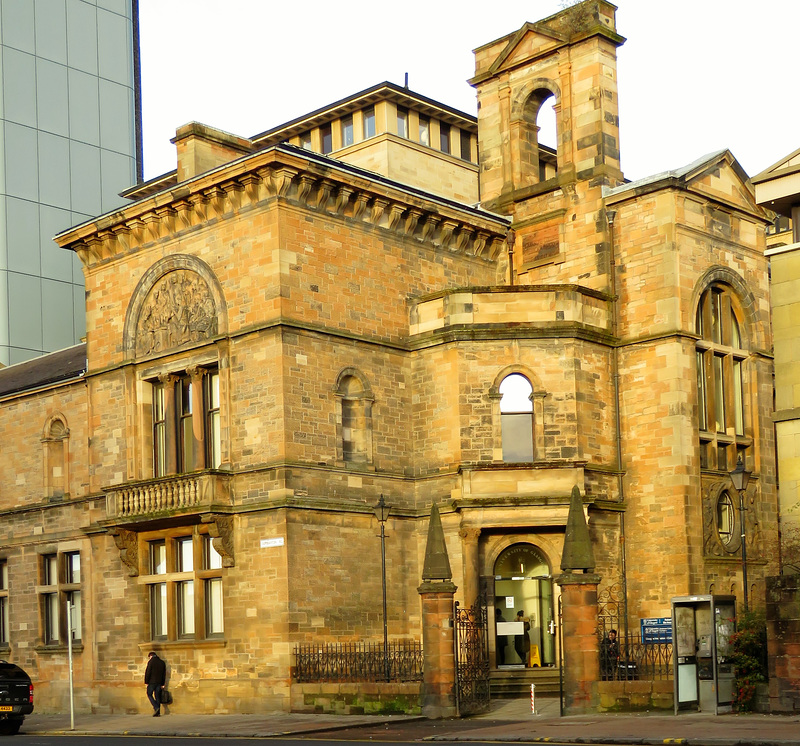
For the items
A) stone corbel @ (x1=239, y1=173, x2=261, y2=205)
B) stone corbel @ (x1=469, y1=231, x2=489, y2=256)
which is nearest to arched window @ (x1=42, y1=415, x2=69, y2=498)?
stone corbel @ (x1=239, y1=173, x2=261, y2=205)

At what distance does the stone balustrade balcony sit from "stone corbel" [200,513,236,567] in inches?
10.2

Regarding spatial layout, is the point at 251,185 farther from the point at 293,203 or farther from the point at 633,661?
the point at 633,661

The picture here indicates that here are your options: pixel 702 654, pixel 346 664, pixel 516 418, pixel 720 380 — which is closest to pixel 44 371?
pixel 346 664

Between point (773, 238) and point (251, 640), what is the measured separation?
23767 millimetres

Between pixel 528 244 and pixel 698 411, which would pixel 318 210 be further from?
pixel 698 411

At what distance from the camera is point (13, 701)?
29016 mm

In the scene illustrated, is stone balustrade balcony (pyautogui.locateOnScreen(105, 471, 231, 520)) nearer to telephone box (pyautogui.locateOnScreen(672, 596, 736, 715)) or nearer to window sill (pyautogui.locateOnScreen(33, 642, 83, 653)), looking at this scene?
window sill (pyautogui.locateOnScreen(33, 642, 83, 653))

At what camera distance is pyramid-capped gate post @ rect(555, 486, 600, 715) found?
25.7m

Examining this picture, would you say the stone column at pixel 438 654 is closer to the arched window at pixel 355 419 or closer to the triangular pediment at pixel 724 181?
the arched window at pixel 355 419

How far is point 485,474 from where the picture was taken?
31609 millimetres

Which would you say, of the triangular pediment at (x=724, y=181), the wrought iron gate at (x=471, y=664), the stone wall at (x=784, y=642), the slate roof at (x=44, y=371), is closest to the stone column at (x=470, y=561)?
the wrought iron gate at (x=471, y=664)

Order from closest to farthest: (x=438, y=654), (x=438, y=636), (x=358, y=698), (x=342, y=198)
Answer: (x=438, y=654), (x=438, y=636), (x=358, y=698), (x=342, y=198)

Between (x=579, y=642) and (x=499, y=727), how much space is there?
2.42 meters

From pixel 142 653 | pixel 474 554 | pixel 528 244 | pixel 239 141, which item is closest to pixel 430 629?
pixel 474 554
